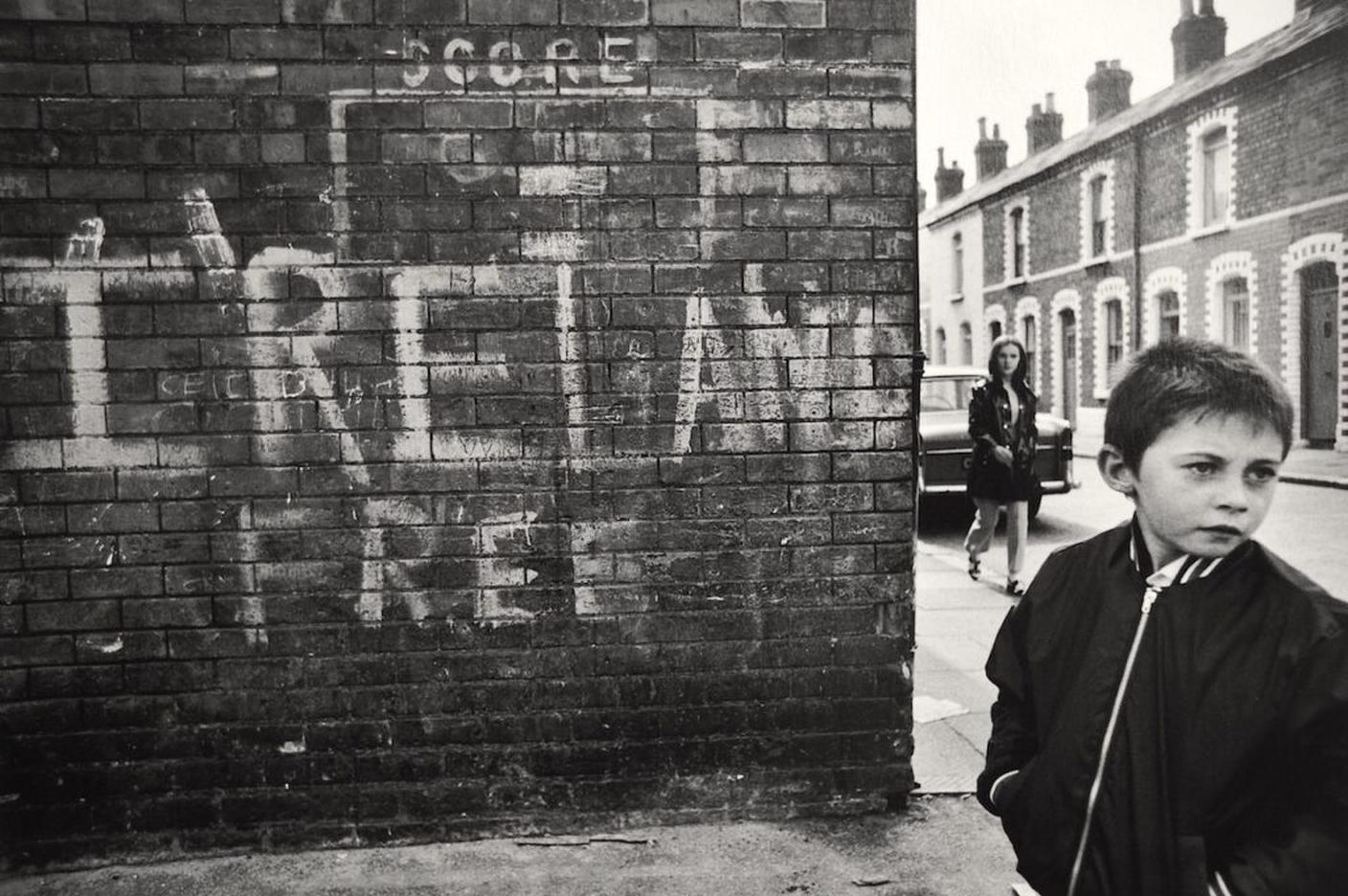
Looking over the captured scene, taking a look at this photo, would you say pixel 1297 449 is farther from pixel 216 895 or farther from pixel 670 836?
pixel 216 895

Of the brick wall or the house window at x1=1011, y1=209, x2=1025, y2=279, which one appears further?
the house window at x1=1011, y1=209, x2=1025, y2=279

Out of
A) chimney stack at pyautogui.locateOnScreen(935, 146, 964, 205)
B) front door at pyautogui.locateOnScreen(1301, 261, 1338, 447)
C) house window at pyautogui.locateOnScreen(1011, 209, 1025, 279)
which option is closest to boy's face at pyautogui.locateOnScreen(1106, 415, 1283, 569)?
front door at pyautogui.locateOnScreen(1301, 261, 1338, 447)

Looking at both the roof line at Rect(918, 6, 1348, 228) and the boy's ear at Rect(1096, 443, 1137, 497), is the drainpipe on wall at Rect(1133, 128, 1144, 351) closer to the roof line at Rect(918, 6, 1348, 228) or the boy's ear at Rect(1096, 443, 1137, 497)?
the roof line at Rect(918, 6, 1348, 228)

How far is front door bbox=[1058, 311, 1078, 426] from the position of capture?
83.1 feet

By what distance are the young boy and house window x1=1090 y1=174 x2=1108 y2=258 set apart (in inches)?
987

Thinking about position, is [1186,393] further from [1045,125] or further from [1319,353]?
[1045,125]

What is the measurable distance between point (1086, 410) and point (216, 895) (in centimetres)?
2438

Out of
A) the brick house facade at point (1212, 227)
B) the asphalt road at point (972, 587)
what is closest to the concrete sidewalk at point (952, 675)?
the asphalt road at point (972, 587)

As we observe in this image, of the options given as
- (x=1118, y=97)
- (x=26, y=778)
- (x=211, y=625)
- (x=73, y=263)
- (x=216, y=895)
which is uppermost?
(x=1118, y=97)

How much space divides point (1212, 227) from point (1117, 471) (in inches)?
836

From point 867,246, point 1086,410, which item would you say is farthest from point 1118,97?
point 867,246

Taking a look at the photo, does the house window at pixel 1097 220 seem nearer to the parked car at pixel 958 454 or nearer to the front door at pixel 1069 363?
the front door at pixel 1069 363

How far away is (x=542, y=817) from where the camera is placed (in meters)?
3.33

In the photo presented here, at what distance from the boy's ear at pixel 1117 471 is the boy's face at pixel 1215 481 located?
115 millimetres
